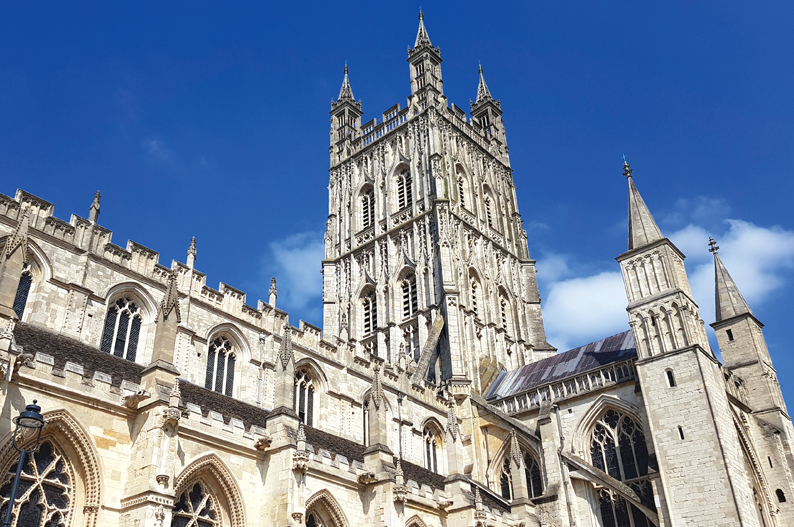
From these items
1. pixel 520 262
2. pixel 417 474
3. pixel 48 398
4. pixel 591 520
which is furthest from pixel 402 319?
pixel 48 398

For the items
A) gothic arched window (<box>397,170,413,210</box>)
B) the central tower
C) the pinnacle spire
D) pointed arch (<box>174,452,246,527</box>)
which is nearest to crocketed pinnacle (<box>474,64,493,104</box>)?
the central tower

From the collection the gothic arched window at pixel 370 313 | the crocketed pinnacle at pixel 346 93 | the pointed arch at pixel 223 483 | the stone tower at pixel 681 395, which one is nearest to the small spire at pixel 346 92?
the crocketed pinnacle at pixel 346 93

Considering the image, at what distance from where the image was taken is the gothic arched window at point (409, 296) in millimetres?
39500

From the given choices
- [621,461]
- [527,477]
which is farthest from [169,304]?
[621,461]

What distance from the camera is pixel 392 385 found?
30703 mm

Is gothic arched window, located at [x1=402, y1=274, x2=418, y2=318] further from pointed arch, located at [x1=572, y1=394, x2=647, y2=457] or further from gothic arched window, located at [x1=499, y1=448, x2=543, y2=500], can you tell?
pointed arch, located at [x1=572, y1=394, x2=647, y2=457]

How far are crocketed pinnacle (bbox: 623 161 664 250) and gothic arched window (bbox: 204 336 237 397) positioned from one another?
671 inches

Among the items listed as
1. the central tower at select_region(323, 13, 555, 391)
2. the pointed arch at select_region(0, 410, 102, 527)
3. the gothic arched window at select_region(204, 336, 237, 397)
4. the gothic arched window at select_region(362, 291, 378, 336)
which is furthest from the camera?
the gothic arched window at select_region(362, 291, 378, 336)

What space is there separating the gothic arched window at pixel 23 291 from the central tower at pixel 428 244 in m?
17.3

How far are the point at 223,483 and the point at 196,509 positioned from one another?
2.96 feet

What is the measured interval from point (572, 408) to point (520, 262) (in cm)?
1656

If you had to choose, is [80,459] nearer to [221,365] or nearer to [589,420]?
[221,365]

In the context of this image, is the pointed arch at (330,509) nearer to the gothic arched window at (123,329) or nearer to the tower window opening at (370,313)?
the gothic arched window at (123,329)

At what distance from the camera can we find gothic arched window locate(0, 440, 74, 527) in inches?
547
